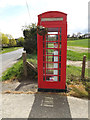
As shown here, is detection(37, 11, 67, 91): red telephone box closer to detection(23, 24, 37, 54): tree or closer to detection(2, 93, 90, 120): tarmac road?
detection(2, 93, 90, 120): tarmac road

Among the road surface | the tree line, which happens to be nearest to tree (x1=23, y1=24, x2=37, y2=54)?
the road surface

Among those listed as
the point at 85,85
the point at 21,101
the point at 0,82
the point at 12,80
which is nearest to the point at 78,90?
the point at 85,85

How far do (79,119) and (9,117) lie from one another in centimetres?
171

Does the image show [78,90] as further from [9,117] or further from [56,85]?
[9,117]

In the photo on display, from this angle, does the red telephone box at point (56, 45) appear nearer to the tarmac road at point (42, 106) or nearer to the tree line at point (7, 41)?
the tarmac road at point (42, 106)

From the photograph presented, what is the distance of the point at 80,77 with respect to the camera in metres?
4.50

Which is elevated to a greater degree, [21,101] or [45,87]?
[45,87]

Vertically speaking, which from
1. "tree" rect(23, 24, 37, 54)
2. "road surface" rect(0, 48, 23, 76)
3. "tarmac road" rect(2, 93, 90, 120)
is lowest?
"tarmac road" rect(2, 93, 90, 120)

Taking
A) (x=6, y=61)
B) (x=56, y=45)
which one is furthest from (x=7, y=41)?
(x=56, y=45)

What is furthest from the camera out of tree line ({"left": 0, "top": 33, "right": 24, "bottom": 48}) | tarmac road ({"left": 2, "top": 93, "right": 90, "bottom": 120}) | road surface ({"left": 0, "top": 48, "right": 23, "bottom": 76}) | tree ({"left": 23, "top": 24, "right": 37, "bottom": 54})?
tree line ({"left": 0, "top": 33, "right": 24, "bottom": 48})

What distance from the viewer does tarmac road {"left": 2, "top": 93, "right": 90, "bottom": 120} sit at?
2.48m

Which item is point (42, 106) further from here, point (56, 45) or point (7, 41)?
point (7, 41)

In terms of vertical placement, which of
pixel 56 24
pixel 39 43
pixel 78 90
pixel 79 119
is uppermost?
pixel 56 24

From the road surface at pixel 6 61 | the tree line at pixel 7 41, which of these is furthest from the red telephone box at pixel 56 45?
the tree line at pixel 7 41
